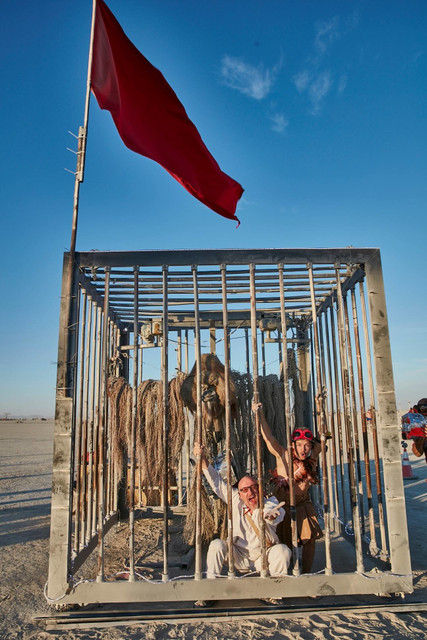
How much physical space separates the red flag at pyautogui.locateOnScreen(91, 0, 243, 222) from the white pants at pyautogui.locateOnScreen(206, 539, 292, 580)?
10.6ft

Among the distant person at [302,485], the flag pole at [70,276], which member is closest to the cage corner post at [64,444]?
the flag pole at [70,276]

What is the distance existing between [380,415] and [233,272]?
1900 mm

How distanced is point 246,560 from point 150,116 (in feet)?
14.4

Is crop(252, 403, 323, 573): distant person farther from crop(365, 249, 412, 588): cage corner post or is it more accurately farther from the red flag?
the red flag

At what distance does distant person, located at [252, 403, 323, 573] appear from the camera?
165 inches

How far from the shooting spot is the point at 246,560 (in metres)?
4.04

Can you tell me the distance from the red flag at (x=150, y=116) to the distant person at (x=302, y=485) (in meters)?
2.39

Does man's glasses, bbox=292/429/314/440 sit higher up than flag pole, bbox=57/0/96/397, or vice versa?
flag pole, bbox=57/0/96/397

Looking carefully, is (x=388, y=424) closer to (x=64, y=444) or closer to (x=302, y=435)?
(x=302, y=435)

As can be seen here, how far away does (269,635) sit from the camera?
3.28m

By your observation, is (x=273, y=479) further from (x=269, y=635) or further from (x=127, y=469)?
(x=127, y=469)

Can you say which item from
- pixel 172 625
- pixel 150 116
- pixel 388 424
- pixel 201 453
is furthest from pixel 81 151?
pixel 172 625

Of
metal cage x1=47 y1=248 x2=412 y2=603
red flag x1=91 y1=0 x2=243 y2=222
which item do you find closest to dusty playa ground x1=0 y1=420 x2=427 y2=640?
metal cage x1=47 y1=248 x2=412 y2=603

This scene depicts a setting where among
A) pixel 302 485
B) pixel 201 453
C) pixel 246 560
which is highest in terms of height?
pixel 201 453
